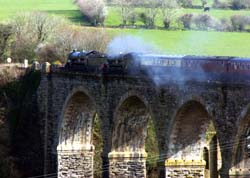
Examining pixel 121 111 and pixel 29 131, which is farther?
pixel 29 131

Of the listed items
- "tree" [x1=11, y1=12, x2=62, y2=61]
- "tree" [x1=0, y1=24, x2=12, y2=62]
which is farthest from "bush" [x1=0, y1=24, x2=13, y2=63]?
"tree" [x1=11, y1=12, x2=62, y2=61]

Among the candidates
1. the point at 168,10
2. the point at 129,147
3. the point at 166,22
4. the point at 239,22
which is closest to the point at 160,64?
the point at 129,147

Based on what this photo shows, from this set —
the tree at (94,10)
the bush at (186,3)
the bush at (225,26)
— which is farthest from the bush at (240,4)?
the tree at (94,10)

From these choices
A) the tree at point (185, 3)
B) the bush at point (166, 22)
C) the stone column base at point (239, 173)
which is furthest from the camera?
the tree at point (185, 3)

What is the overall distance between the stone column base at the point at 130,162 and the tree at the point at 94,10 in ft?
129

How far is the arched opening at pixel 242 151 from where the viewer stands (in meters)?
41.1

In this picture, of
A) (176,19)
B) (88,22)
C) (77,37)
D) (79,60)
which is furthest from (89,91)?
(88,22)

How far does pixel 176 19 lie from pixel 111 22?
8099 millimetres

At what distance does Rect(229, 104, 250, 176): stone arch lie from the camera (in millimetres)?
41000

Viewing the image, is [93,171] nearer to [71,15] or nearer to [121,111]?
[121,111]

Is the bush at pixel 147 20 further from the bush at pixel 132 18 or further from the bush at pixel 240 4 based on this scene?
the bush at pixel 240 4

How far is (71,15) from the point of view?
3883 inches

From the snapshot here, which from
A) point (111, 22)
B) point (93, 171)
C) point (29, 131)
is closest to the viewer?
point (93, 171)

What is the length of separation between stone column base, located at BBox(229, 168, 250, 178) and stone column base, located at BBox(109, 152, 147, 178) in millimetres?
11616
